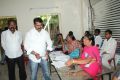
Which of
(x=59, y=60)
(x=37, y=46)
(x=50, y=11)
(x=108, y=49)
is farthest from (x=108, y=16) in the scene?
(x=37, y=46)

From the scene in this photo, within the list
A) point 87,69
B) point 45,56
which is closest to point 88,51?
point 87,69

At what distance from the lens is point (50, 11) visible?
8.10m

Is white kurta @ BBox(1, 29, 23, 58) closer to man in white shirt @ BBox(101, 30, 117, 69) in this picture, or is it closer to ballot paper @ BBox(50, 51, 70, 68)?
ballot paper @ BBox(50, 51, 70, 68)

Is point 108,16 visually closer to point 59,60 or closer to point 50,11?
point 50,11

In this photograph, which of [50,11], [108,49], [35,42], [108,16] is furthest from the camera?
[50,11]

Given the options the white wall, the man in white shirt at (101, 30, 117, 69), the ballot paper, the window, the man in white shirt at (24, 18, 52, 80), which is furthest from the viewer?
the white wall

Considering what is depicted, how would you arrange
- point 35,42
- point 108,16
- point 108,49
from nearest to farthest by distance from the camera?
point 35,42 < point 108,49 < point 108,16

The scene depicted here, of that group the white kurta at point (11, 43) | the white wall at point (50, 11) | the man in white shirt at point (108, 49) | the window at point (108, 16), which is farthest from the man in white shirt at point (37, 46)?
the white wall at point (50, 11)

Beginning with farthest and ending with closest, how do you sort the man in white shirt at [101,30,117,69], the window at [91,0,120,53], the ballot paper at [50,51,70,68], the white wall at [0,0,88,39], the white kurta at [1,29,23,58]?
1. the white wall at [0,0,88,39]
2. the window at [91,0,120,53]
3. the man in white shirt at [101,30,117,69]
4. the white kurta at [1,29,23,58]
5. the ballot paper at [50,51,70,68]

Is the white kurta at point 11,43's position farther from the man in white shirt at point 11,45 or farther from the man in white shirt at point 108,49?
the man in white shirt at point 108,49

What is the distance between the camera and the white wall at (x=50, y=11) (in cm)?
788

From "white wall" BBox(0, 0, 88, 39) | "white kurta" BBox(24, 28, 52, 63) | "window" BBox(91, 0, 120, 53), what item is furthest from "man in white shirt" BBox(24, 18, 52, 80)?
"white wall" BBox(0, 0, 88, 39)

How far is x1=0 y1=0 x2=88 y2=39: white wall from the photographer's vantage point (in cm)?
788

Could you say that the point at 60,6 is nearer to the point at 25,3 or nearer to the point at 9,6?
the point at 25,3
